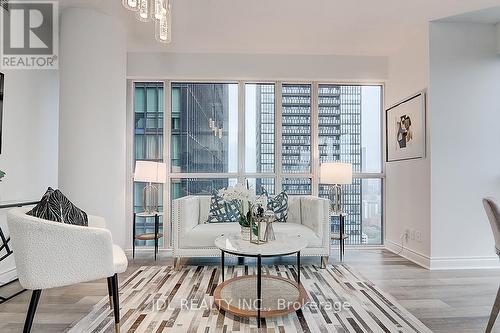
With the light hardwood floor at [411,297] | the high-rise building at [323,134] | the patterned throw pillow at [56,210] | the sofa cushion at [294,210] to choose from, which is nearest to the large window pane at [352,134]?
the high-rise building at [323,134]

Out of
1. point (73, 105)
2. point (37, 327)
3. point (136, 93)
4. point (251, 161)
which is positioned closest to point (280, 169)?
point (251, 161)

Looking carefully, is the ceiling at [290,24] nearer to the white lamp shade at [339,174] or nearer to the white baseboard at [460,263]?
the white lamp shade at [339,174]

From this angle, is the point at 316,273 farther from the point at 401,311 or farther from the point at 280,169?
the point at 280,169

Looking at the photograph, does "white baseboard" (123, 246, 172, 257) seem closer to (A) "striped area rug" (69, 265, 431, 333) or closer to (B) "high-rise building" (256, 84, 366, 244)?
(A) "striped area rug" (69, 265, 431, 333)

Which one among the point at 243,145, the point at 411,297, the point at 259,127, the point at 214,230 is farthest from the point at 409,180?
the point at 214,230

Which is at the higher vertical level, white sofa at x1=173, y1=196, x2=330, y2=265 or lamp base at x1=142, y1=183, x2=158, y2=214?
lamp base at x1=142, y1=183, x2=158, y2=214

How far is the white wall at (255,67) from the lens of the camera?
4070 mm

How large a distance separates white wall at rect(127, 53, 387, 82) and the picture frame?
0.65 metres

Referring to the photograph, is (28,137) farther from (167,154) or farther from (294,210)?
(294,210)

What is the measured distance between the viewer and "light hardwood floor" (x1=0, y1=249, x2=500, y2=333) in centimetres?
205

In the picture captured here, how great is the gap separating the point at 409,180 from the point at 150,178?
10.6 feet

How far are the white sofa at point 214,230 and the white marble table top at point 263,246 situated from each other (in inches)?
28.1

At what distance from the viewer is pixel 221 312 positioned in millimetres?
2188

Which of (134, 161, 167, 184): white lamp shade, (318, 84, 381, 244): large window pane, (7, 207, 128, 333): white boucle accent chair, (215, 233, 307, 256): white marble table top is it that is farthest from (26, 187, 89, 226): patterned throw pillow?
(318, 84, 381, 244): large window pane
